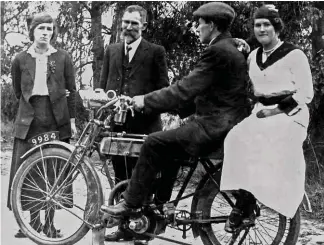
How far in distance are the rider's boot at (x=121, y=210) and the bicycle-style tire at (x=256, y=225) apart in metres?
0.54

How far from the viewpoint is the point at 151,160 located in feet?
13.6

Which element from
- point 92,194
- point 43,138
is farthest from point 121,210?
point 43,138

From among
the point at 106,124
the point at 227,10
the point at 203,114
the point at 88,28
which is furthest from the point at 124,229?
the point at 88,28

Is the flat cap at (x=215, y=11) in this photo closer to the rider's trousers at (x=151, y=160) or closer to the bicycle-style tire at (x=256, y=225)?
the rider's trousers at (x=151, y=160)

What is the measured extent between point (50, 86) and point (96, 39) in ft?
→ 15.2

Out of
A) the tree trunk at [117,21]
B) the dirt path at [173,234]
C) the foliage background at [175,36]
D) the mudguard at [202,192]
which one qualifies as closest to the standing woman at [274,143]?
the mudguard at [202,192]

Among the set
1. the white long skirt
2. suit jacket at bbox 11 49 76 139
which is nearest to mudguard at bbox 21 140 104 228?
suit jacket at bbox 11 49 76 139

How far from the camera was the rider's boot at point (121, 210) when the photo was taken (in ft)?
14.1

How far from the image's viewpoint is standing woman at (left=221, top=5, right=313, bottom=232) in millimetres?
3945

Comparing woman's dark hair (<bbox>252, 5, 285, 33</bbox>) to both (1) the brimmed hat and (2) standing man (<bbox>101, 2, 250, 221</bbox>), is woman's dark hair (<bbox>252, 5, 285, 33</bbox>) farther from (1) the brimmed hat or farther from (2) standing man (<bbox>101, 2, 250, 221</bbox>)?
(2) standing man (<bbox>101, 2, 250, 221</bbox>)

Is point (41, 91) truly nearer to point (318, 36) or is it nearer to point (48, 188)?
point (48, 188)

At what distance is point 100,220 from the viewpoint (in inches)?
178

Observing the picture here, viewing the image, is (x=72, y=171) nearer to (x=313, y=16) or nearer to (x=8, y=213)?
(x=8, y=213)

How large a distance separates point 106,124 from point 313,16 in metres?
3.72
